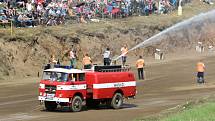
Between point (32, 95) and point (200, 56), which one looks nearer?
point (32, 95)

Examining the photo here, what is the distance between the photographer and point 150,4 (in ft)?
205

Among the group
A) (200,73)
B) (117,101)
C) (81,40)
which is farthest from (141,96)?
(81,40)

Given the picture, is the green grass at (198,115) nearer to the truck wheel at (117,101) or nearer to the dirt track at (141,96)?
the dirt track at (141,96)

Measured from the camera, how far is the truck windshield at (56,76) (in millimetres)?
25438

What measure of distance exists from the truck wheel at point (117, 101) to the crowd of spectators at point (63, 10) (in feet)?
58.4

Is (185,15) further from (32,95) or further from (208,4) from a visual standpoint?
(32,95)

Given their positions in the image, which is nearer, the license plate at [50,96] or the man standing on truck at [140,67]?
the license plate at [50,96]

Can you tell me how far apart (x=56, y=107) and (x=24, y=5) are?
19936 mm

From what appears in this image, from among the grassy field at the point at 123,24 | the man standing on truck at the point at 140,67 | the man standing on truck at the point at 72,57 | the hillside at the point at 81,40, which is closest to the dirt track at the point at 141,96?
the man standing on truck at the point at 140,67

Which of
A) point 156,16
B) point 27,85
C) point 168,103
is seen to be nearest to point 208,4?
point 156,16

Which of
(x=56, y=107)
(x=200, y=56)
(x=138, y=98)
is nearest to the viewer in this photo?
(x=56, y=107)

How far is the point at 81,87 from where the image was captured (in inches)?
1012

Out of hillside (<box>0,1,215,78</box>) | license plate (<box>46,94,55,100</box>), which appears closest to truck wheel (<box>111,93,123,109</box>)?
license plate (<box>46,94,55,100</box>)

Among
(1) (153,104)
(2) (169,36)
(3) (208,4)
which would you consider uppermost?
(3) (208,4)
